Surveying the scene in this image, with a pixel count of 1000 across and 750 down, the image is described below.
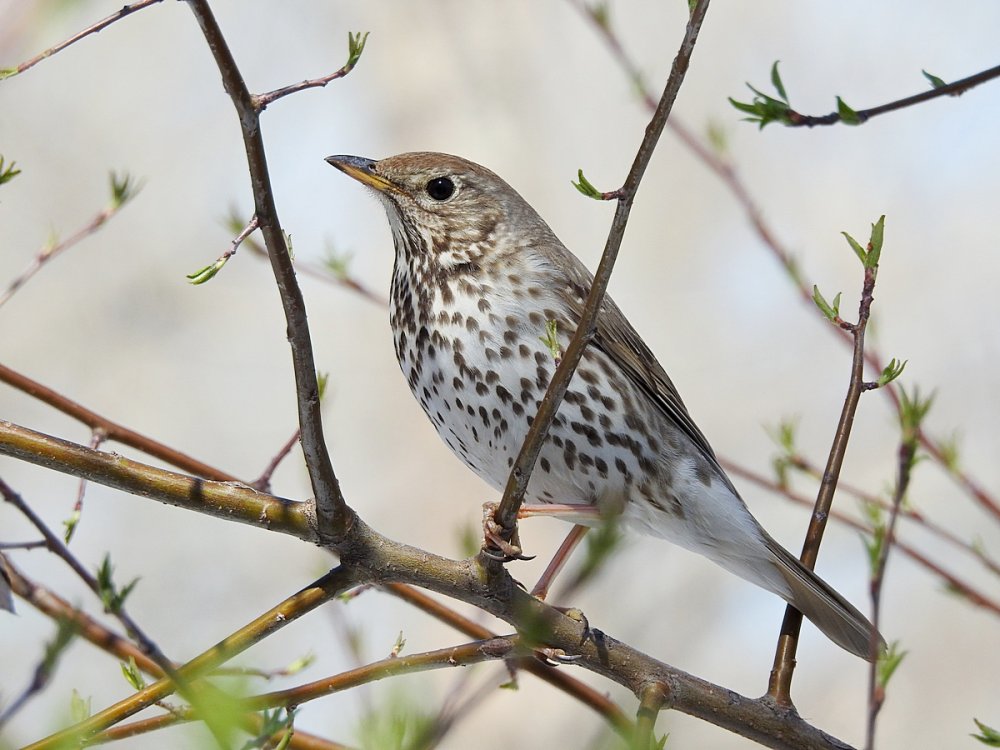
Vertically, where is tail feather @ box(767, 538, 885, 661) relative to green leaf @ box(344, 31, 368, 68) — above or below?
above

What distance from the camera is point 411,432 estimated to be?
704cm

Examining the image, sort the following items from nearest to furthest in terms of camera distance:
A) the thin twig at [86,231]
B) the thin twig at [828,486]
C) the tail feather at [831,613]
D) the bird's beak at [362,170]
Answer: the thin twig at [828,486] < the thin twig at [86,231] < the tail feather at [831,613] < the bird's beak at [362,170]

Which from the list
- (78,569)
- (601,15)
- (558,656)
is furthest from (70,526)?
(601,15)

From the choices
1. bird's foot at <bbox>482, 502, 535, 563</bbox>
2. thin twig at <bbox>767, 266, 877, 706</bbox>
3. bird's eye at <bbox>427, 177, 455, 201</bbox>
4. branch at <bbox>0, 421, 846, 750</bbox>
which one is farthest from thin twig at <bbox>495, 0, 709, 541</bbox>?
bird's eye at <bbox>427, 177, 455, 201</bbox>

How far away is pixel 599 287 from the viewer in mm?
1847

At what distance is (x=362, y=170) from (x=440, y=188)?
278 mm

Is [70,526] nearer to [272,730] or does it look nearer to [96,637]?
[96,637]

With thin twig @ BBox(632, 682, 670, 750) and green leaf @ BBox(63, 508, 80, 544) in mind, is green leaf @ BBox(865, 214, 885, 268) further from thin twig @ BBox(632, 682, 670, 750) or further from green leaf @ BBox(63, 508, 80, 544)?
green leaf @ BBox(63, 508, 80, 544)

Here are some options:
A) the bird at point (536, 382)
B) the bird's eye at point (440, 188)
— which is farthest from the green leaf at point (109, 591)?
the bird's eye at point (440, 188)

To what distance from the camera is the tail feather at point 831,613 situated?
10.3ft

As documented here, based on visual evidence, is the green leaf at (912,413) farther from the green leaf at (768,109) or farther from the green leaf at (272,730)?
the green leaf at (272,730)

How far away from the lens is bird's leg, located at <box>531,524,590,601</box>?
3002 mm

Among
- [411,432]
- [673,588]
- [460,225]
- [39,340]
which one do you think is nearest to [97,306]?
[39,340]

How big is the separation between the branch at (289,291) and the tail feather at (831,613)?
1.52 m
